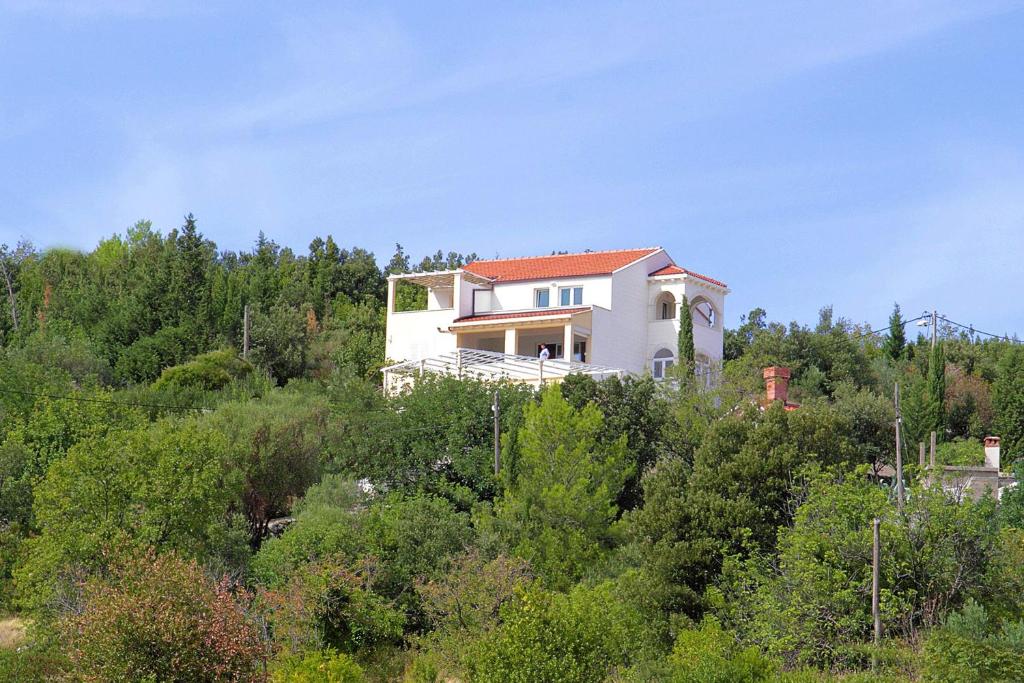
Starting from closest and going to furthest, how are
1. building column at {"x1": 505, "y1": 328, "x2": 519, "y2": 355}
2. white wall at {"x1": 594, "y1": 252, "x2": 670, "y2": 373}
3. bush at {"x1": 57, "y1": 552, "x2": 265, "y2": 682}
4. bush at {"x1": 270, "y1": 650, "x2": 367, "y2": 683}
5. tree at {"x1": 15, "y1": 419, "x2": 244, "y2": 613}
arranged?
bush at {"x1": 57, "y1": 552, "x2": 265, "y2": 682}
bush at {"x1": 270, "y1": 650, "x2": 367, "y2": 683}
tree at {"x1": 15, "y1": 419, "x2": 244, "y2": 613}
building column at {"x1": 505, "y1": 328, "x2": 519, "y2": 355}
white wall at {"x1": 594, "y1": 252, "x2": 670, "y2": 373}

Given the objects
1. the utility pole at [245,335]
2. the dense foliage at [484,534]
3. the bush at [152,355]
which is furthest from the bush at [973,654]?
the utility pole at [245,335]

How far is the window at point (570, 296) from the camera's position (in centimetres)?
5844

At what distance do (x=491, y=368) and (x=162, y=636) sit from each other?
24.7m

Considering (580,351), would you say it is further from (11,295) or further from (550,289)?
(11,295)

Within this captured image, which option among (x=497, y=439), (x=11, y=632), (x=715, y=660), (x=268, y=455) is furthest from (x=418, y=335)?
(x=715, y=660)

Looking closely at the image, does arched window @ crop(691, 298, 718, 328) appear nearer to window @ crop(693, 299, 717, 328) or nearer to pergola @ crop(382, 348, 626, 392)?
window @ crop(693, 299, 717, 328)

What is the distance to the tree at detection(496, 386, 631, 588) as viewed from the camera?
137ft

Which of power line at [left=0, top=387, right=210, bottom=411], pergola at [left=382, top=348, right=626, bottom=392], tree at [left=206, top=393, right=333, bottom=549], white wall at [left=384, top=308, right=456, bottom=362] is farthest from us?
white wall at [left=384, top=308, right=456, bottom=362]

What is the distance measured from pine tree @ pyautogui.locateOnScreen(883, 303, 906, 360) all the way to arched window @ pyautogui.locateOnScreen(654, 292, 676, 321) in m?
19.2

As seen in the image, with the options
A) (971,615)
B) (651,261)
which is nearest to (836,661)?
(971,615)

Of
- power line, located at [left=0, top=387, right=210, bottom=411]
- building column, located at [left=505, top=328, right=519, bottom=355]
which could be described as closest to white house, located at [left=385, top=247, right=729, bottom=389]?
building column, located at [left=505, top=328, right=519, bottom=355]

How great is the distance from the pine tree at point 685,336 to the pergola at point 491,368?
3.62 metres

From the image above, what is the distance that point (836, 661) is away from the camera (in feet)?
116

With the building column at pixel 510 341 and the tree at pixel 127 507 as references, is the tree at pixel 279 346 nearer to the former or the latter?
the building column at pixel 510 341
